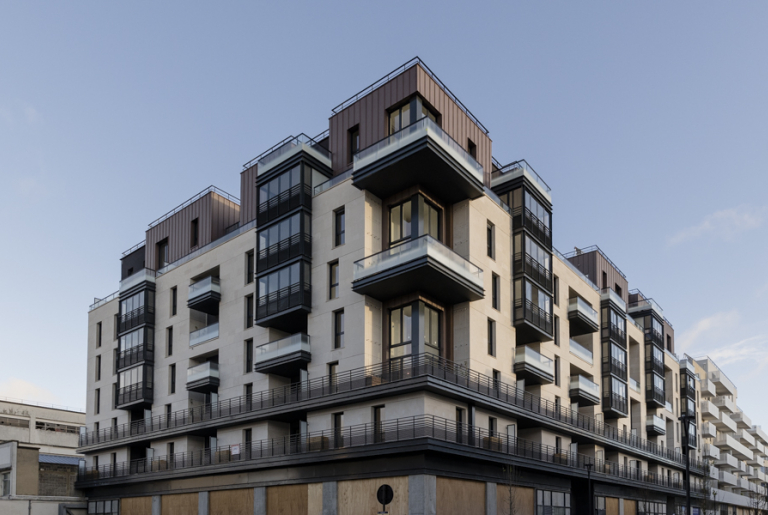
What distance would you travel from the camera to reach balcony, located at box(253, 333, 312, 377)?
3956cm

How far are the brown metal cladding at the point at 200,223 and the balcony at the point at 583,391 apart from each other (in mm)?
26757

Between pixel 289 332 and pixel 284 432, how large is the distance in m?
5.86

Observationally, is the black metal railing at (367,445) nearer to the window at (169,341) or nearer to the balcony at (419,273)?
the balcony at (419,273)

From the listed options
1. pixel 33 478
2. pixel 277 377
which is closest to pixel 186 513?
pixel 277 377

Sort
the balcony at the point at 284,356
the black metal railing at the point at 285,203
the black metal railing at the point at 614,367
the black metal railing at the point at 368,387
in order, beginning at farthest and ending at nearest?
the black metal railing at the point at 614,367 < the black metal railing at the point at 285,203 < the balcony at the point at 284,356 < the black metal railing at the point at 368,387

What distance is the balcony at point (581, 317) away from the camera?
52.2 meters

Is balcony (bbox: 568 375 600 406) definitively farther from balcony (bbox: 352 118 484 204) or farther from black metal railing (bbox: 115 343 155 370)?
black metal railing (bbox: 115 343 155 370)

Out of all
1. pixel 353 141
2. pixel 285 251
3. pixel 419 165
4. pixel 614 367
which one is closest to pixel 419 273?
pixel 419 165

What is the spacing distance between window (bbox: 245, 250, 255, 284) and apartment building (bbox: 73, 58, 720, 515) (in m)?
0.10

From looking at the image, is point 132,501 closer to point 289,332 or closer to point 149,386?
point 149,386

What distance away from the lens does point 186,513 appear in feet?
149

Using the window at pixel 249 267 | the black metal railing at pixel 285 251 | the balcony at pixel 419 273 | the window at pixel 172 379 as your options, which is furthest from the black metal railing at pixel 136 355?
the balcony at pixel 419 273

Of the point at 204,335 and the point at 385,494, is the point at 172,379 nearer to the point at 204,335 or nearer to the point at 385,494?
the point at 204,335

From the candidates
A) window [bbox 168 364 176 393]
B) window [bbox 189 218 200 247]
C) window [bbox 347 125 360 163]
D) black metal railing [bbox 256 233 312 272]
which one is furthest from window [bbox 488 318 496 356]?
window [bbox 189 218 200 247]
